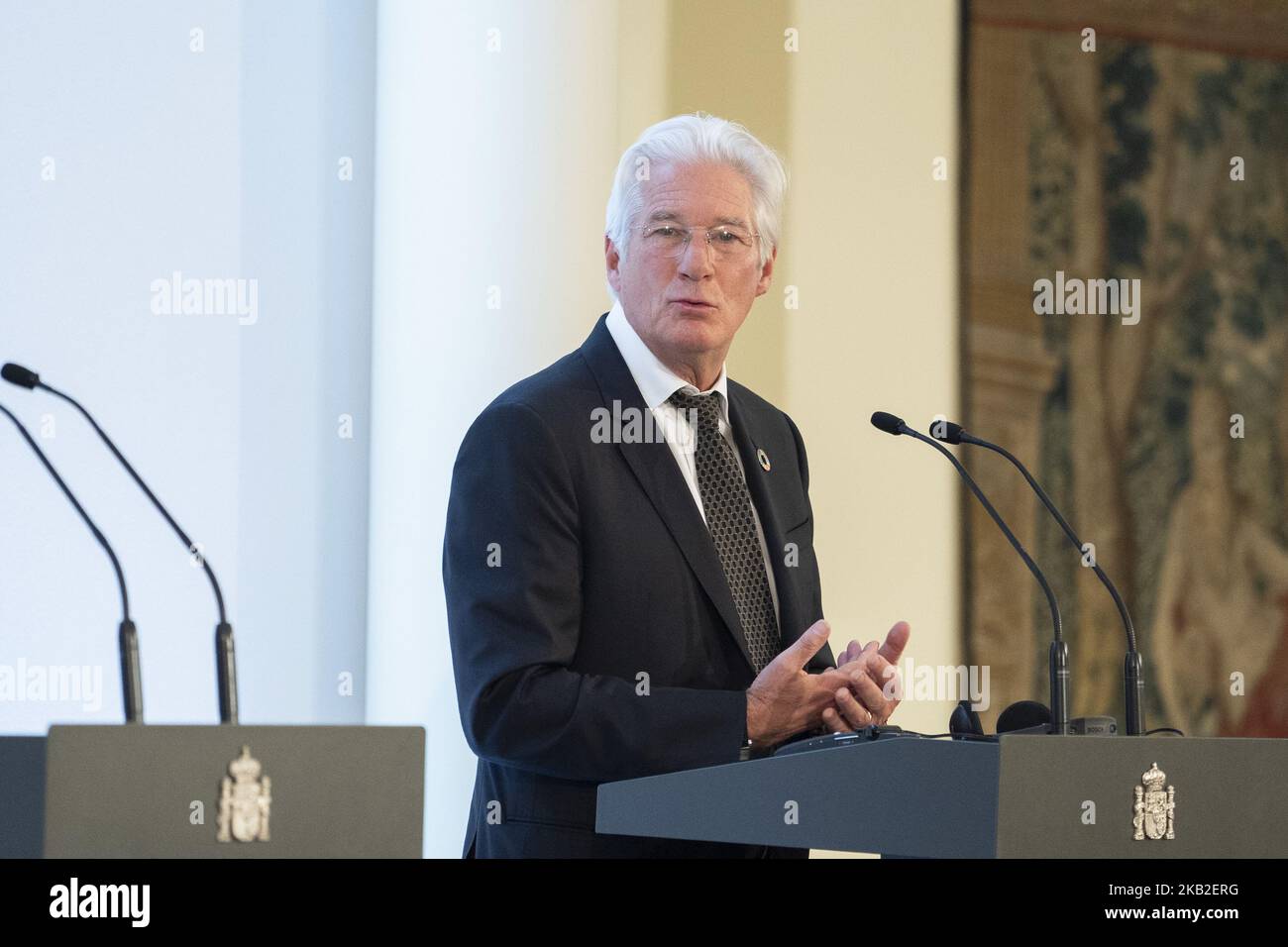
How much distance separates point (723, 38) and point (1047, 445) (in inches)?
54.9

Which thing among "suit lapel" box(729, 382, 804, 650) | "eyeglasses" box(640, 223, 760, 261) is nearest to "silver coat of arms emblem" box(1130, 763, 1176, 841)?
"suit lapel" box(729, 382, 804, 650)

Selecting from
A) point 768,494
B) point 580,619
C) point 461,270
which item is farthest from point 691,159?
point 461,270

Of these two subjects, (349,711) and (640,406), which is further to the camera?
(349,711)

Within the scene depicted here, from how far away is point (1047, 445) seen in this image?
4.36 m

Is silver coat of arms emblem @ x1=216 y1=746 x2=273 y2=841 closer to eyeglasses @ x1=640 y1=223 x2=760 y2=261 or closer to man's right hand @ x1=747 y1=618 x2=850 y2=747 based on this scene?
man's right hand @ x1=747 y1=618 x2=850 y2=747

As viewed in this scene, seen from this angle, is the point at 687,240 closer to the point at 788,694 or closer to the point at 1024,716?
the point at 788,694

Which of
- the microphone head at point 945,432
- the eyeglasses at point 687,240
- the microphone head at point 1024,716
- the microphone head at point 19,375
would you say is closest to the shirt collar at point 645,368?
Answer: the eyeglasses at point 687,240

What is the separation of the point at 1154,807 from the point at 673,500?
1.03 metres

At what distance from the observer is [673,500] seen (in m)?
2.63

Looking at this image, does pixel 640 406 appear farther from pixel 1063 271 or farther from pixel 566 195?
pixel 1063 271

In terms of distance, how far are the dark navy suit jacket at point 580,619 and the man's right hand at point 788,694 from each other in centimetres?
3

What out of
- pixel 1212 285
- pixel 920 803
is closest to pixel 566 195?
pixel 1212 285

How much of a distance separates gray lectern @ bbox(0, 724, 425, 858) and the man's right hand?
2.37 ft

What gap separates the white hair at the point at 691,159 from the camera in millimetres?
2883
